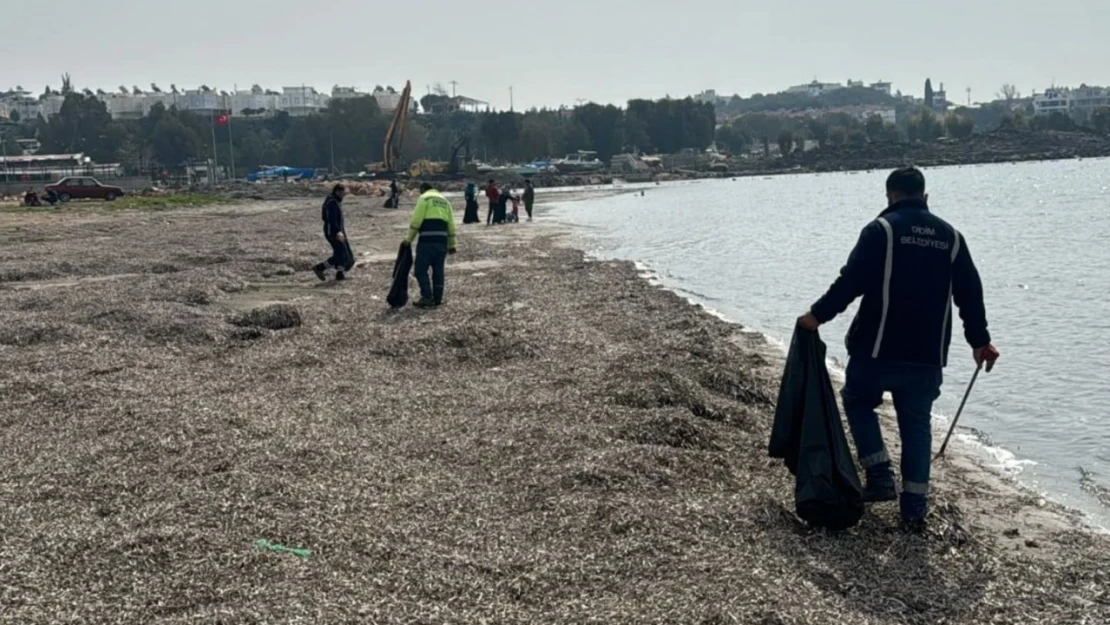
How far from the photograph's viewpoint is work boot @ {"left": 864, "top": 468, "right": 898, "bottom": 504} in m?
7.05

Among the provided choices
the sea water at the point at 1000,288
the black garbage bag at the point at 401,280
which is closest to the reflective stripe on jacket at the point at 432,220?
the black garbage bag at the point at 401,280

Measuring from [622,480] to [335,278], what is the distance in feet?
48.0

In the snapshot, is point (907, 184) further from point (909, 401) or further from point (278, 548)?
point (278, 548)

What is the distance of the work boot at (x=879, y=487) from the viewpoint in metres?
7.05

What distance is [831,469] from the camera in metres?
6.70

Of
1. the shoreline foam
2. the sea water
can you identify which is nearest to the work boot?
the shoreline foam

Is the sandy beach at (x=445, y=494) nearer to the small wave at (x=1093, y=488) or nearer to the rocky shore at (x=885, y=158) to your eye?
the small wave at (x=1093, y=488)

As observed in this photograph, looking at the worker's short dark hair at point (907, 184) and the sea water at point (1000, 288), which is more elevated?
the worker's short dark hair at point (907, 184)

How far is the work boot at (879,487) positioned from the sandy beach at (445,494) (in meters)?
0.14

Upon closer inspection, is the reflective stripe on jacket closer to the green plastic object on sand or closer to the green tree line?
the green plastic object on sand

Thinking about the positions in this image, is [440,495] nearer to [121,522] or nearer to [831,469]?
[121,522]

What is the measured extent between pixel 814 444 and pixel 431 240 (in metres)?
10.5

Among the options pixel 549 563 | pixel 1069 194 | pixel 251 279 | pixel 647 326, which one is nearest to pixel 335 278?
pixel 251 279

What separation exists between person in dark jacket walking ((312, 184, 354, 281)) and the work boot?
1395cm
